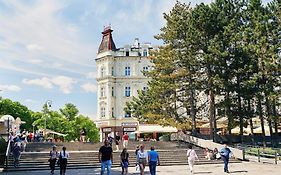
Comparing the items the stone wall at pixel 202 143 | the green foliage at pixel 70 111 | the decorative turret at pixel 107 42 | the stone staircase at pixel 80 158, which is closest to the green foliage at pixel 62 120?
the green foliage at pixel 70 111

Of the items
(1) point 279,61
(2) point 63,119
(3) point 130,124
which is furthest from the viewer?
(2) point 63,119

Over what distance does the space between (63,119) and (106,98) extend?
17.7 meters

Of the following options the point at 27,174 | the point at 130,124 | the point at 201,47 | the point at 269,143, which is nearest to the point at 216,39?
the point at 201,47

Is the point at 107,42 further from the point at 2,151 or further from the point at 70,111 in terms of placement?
the point at 2,151

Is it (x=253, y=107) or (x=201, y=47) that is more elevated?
(x=201, y=47)

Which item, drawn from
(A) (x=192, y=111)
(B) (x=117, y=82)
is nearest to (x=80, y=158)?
(A) (x=192, y=111)

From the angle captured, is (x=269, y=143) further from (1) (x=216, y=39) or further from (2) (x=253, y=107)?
(1) (x=216, y=39)

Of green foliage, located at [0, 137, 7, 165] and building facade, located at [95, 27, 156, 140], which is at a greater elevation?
building facade, located at [95, 27, 156, 140]

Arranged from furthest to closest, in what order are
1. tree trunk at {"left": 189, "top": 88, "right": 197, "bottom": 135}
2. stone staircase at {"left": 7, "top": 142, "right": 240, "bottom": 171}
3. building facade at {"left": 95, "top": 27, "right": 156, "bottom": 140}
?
1. building facade at {"left": 95, "top": 27, "right": 156, "bottom": 140}
2. tree trunk at {"left": 189, "top": 88, "right": 197, "bottom": 135}
3. stone staircase at {"left": 7, "top": 142, "right": 240, "bottom": 171}

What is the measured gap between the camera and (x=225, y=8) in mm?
42000

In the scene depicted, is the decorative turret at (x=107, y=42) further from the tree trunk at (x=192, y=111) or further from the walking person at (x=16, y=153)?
the walking person at (x=16, y=153)

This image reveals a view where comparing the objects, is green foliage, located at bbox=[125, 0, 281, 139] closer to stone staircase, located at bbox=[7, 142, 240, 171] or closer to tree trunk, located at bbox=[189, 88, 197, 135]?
tree trunk, located at bbox=[189, 88, 197, 135]

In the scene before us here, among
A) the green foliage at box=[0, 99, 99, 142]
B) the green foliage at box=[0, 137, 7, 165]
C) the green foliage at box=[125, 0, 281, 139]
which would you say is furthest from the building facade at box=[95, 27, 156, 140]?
the green foliage at box=[0, 137, 7, 165]

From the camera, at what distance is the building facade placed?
66312 millimetres
